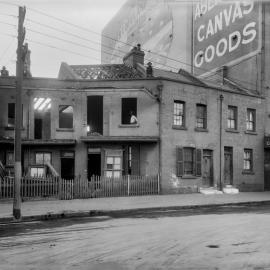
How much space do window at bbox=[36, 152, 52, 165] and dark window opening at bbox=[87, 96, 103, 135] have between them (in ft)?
9.21

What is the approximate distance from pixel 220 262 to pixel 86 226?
5585 mm

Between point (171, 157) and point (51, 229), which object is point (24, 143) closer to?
point (171, 157)

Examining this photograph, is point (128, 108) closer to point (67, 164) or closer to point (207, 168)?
point (67, 164)

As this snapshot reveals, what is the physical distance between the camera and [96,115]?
1033 inches

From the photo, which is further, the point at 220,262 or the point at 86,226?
the point at 86,226

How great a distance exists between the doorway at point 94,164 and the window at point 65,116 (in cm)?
221

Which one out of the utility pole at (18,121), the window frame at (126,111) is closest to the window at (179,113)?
the window frame at (126,111)

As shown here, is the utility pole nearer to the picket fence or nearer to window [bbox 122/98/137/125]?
the picket fence

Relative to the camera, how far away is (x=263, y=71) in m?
29.9

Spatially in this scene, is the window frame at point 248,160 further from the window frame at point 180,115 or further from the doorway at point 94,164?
the doorway at point 94,164

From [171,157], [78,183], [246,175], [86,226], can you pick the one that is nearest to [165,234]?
[86,226]

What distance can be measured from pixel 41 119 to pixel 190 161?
924 centimetres

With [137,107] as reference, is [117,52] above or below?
above

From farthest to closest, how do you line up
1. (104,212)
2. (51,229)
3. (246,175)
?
(246,175) → (104,212) → (51,229)
